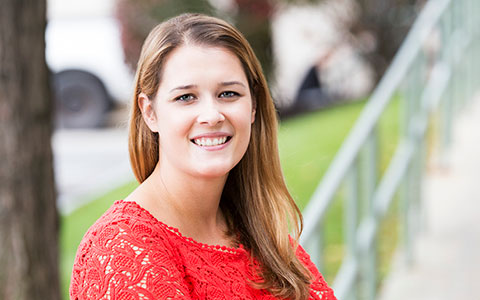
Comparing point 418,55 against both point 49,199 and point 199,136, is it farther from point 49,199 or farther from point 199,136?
point 199,136

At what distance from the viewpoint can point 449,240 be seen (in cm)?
490

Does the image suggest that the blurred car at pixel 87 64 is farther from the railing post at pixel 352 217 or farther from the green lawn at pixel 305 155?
the railing post at pixel 352 217

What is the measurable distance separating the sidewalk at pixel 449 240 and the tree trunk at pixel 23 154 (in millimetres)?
1981

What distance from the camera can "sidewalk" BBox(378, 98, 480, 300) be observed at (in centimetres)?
434

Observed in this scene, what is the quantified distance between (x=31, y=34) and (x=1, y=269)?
3.22 ft

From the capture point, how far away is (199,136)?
152cm

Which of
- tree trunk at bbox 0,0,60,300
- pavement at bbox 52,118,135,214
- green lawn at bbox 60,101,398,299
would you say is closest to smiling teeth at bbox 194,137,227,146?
tree trunk at bbox 0,0,60,300

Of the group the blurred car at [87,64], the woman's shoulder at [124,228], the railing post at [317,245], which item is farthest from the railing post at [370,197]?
the blurred car at [87,64]

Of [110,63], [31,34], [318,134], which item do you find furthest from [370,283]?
[110,63]

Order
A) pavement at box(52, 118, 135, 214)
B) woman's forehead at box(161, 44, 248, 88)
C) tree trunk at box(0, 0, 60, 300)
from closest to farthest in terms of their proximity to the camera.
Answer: woman's forehead at box(161, 44, 248, 88), tree trunk at box(0, 0, 60, 300), pavement at box(52, 118, 135, 214)

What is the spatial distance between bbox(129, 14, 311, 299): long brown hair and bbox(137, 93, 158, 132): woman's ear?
16mm

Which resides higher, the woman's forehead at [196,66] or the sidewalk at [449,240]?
the woman's forehead at [196,66]

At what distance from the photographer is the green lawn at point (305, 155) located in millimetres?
4539

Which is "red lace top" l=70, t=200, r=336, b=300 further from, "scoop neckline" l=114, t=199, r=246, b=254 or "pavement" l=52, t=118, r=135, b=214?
"pavement" l=52, t=118, r=135, b=214
